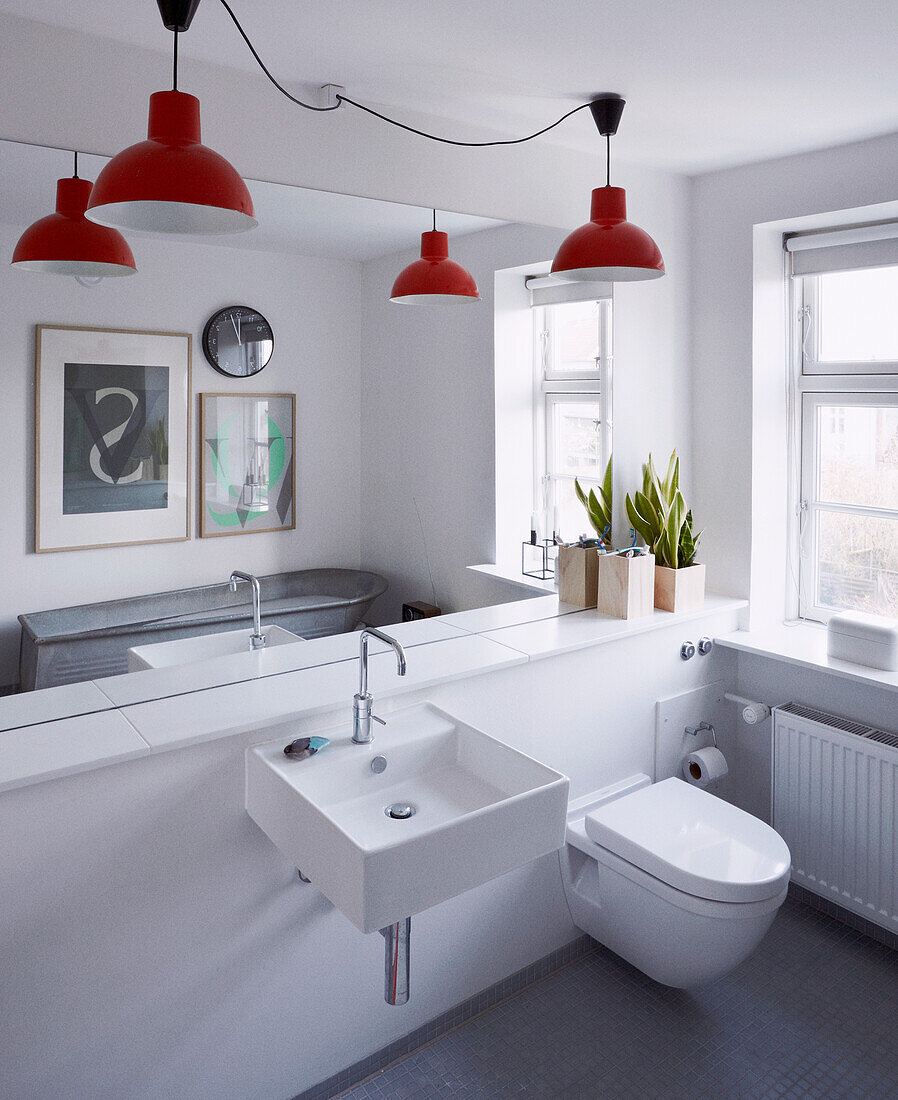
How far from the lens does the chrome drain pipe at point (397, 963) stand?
6.18 feet

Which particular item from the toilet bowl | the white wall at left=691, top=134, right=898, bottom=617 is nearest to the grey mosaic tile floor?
the toilet bowl

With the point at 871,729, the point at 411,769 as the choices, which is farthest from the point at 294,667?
the point at 871,729

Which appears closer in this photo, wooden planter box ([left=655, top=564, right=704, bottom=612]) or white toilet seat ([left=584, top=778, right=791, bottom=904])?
white toilet seat ([left=584, top=778, right=791, bottom=904])

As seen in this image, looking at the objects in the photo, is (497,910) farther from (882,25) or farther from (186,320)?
(882,25)

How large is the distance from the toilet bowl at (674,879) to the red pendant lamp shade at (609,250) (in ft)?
4.69

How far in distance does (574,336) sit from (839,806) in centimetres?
163

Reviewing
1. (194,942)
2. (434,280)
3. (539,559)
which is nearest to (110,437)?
(434,280)

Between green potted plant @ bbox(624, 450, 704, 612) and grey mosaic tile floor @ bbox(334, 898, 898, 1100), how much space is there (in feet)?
3.61

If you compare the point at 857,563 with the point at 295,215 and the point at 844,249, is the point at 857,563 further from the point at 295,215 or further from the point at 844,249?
the point at 295,215

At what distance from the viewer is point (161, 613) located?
1.88 metres

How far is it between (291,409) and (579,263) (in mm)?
774

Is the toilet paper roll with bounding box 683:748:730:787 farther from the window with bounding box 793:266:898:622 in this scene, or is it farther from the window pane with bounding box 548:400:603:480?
the window pane with bounding box 548:400:603:480

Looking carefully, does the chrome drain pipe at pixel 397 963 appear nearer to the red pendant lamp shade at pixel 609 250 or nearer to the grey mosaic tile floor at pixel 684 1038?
the grey mosaic tile floor at pixel 684 1038

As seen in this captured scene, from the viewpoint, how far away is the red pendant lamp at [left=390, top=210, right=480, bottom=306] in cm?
219
